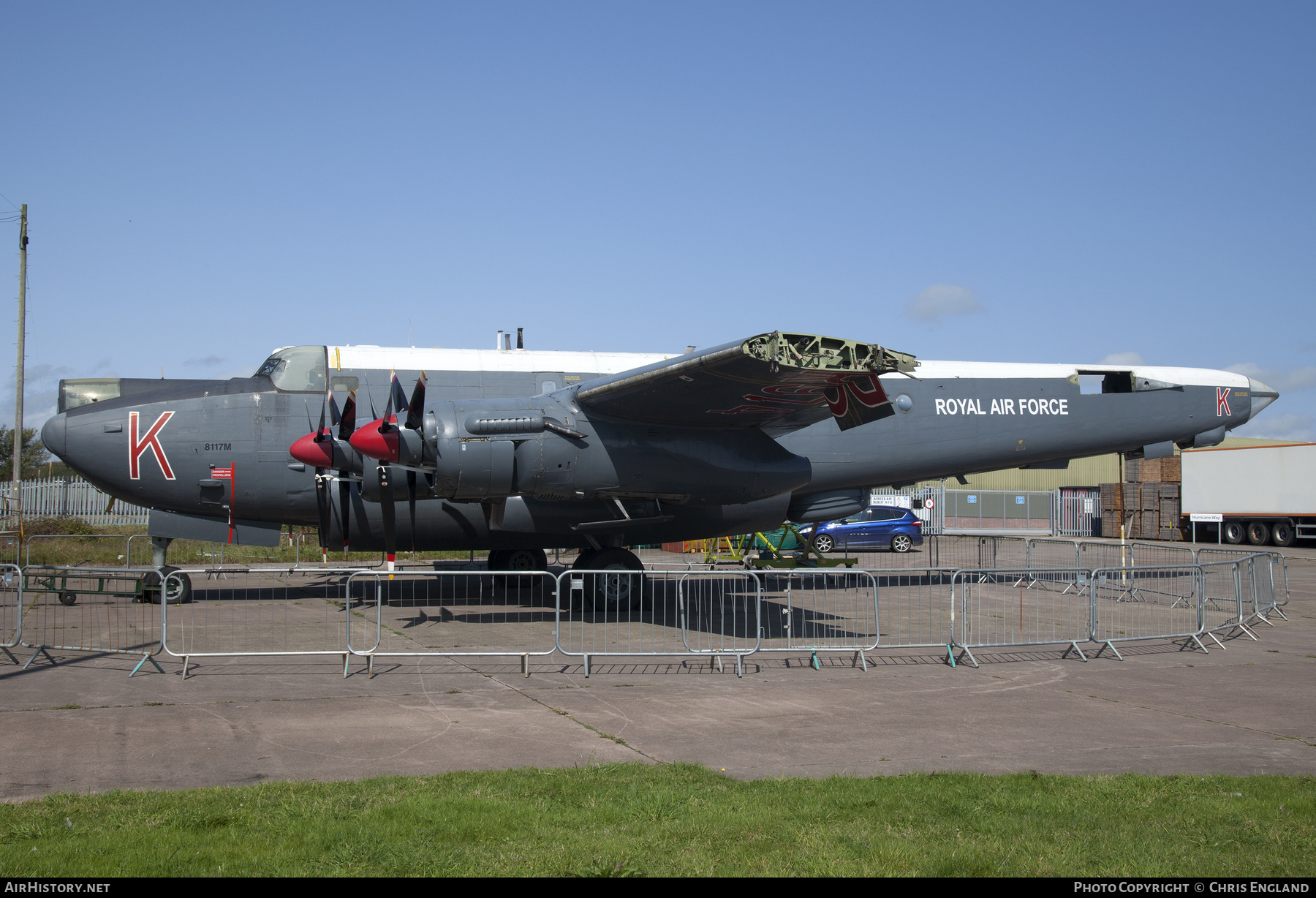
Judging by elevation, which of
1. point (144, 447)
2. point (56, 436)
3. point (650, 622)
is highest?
point (56, 436)

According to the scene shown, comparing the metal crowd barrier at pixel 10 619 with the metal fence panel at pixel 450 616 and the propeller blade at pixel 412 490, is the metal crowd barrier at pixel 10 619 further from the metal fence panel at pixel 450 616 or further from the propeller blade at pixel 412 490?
the propeller blade at pixel 412 490

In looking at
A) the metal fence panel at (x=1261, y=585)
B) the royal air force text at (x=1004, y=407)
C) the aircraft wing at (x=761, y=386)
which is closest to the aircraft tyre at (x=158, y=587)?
the aircraft wing at (x=761, y=386)

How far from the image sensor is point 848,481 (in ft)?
52.9

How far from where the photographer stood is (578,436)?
12258 millimetres

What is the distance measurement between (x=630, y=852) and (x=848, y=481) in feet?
40.4

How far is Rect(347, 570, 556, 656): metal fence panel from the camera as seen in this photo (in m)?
10.6

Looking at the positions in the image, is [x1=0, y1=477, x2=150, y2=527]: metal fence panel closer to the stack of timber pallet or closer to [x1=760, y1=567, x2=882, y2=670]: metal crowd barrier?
[x1=760, y1=567, x2=882, y2=670]: metal crowd barrier

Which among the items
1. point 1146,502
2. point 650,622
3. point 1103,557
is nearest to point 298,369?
point 650,622

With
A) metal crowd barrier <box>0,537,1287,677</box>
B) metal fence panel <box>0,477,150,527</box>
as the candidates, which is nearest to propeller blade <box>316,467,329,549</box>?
metal crowd barrier <box>0,537,1287,677</box>

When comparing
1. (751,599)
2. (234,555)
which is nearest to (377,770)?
(751,599)

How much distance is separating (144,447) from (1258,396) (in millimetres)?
20787

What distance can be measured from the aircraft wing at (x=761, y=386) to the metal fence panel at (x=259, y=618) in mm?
4417

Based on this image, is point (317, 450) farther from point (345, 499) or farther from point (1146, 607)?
point (1146, 607)

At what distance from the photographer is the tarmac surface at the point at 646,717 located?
20.6 ft
